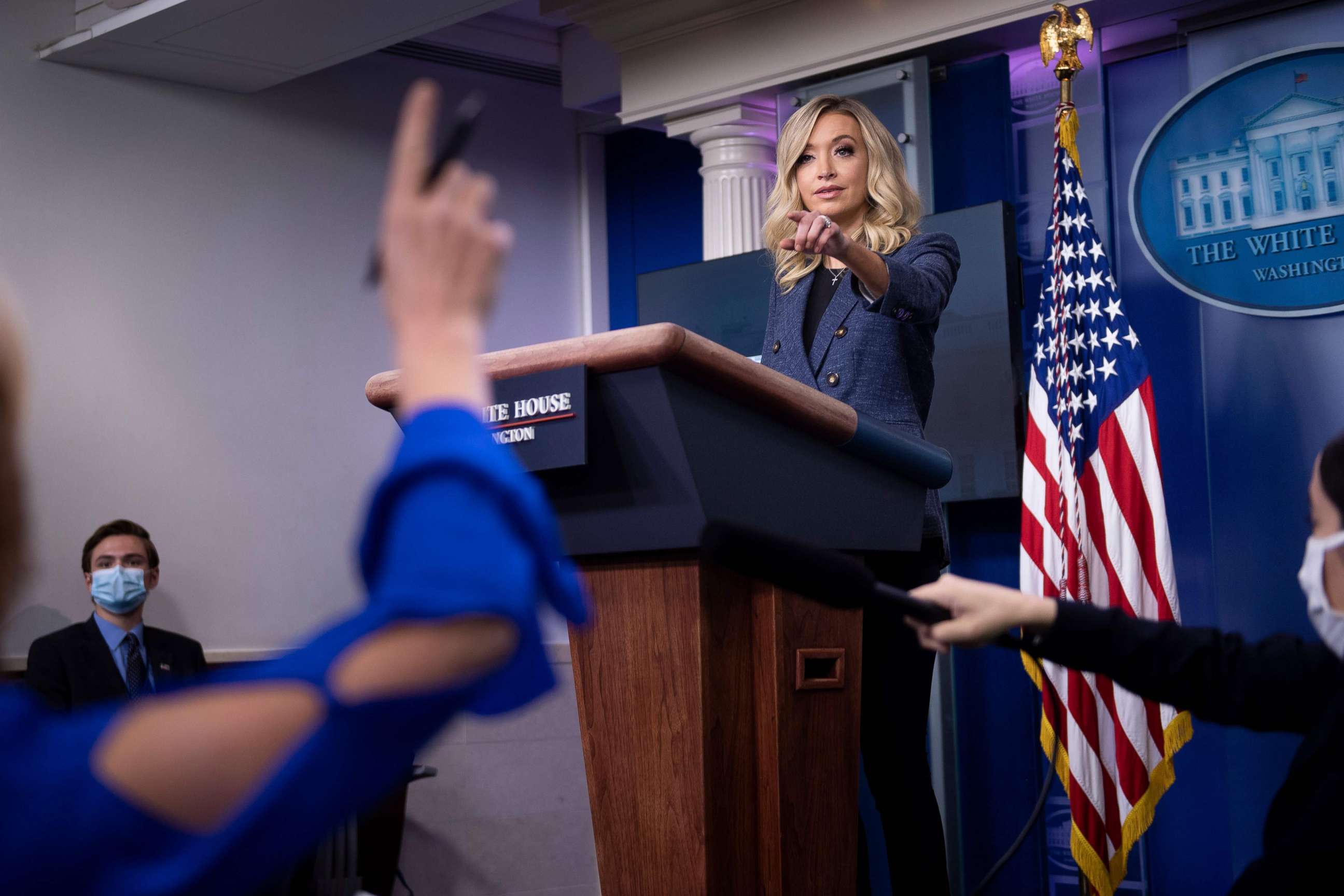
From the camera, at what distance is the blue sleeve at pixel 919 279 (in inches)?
78.2

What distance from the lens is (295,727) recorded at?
493 millimetres

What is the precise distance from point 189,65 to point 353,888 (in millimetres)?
3069

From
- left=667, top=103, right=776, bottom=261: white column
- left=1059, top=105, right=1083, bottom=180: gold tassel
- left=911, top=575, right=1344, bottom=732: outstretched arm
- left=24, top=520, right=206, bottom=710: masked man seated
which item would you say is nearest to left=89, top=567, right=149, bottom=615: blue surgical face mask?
left=24, top=520, right=206, bottom=710: masked man seated

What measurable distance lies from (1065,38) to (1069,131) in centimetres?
24

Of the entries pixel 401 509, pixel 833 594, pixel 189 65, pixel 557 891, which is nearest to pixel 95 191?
pixel 189 65

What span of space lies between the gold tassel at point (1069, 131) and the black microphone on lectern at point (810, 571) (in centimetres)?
268

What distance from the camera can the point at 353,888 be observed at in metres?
3.08

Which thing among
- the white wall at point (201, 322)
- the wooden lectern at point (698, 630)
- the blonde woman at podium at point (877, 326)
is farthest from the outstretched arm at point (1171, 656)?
the white wall at point (201, 322)

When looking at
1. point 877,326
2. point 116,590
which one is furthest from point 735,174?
point 877,326

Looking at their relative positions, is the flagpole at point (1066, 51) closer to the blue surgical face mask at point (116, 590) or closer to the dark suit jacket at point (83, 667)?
the dark suit jacket at point (83, 667)

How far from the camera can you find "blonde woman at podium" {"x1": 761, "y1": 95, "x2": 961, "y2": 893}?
75.4 inches

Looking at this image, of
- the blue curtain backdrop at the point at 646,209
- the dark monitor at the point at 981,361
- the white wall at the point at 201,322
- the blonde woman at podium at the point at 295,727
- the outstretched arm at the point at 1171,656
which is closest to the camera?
the blonde woman at podium at the point at 295,727

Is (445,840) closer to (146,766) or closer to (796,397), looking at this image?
(796,397)

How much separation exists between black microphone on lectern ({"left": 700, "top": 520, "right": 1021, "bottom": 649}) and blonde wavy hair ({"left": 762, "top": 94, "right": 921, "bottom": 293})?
1.26 meters
